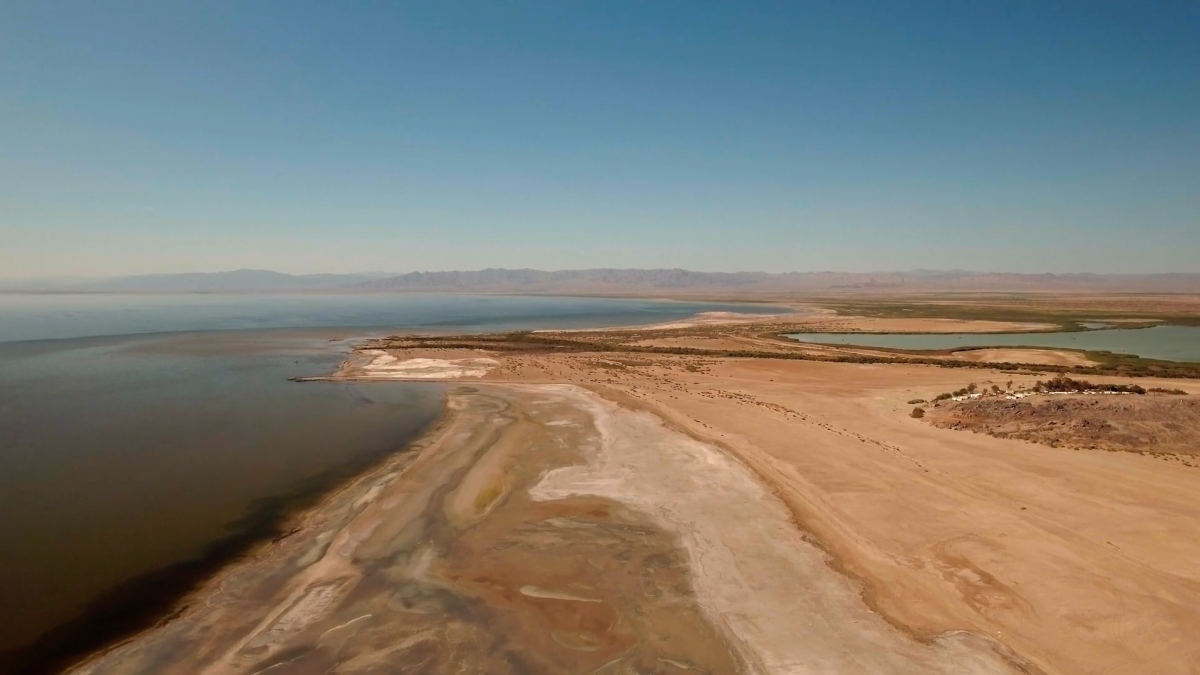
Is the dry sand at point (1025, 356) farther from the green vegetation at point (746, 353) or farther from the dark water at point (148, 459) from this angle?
the dark water at point (148, 459)

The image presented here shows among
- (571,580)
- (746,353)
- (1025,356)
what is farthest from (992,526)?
(1025,356)

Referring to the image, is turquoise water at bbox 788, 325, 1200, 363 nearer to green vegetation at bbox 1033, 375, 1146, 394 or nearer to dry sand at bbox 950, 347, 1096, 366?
dry sand at bbox 950, 347, 1096, 366

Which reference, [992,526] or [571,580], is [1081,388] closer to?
[992,526]

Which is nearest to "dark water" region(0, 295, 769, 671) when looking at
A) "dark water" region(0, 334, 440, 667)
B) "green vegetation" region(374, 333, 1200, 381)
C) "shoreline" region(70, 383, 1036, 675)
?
"dark water" region(0, 334, 440, 667)

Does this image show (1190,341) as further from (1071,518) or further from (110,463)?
(110,463)

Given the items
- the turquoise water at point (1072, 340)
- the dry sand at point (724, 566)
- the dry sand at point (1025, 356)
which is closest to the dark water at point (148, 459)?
the dry sand at point (724, 566)

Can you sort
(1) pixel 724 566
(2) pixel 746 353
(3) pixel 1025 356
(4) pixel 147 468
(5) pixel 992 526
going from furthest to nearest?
(2) pixel 746 353
(3) pixel 1025 356
(4) pixel 147 468
(5) pixel 992 526
(1) pixel 724 566
